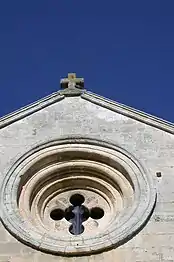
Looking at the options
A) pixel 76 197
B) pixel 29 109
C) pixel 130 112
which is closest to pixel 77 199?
pixel 76 197

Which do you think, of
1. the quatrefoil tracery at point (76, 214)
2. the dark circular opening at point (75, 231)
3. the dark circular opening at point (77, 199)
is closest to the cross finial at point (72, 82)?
the dark circular opening at point (77, 199)

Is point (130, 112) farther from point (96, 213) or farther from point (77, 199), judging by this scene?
point (96, 213)

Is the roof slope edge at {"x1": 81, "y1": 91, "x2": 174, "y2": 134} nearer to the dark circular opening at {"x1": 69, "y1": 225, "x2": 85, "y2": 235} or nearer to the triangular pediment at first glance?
the triangular pediment

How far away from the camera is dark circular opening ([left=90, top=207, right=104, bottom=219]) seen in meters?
13.0

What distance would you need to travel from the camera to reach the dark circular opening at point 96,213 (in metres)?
13.0

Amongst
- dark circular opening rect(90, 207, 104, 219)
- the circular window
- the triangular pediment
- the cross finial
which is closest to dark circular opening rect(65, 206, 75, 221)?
the circular window

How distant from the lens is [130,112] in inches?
552

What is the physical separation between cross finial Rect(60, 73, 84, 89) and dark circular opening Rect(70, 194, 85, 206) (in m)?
2.27

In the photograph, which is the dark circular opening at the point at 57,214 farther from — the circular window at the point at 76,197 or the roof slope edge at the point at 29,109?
the roof slope edge at the point at 29,109

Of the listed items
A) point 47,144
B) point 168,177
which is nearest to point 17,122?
point 47,144

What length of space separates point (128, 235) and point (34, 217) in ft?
5.16

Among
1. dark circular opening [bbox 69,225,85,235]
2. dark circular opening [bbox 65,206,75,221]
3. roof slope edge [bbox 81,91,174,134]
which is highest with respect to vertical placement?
roof slope edge [bbox 81,91,174,134]

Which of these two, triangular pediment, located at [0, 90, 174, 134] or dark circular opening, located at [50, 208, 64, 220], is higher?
triangular pediment, located at [0, 90, 174, 134]

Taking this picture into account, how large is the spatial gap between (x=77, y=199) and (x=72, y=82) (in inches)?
95.8
